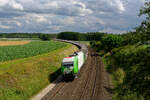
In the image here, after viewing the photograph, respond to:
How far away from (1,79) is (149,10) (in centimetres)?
2239

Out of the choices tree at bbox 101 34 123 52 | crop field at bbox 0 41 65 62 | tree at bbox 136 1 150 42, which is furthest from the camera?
tree at bbox 101 34 123 52

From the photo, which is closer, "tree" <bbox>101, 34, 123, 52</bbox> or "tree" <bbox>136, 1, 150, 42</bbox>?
"tree" <bbox>136, 1, 150, 42</bbox>

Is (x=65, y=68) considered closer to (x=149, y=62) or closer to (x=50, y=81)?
(x=50, y=81)

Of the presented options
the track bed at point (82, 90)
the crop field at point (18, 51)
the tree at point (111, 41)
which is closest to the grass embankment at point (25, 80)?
the track bed at point (82, 90)

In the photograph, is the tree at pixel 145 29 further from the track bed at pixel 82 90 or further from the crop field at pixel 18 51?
the crop field at pixel 18 51

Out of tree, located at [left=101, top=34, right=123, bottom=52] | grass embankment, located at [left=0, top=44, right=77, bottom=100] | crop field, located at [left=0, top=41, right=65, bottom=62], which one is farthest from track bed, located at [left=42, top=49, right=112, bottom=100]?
tree, located at [left=101, top=34, right=123, bottom=52]

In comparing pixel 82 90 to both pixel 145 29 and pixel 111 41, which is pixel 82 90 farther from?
pixel 111 41

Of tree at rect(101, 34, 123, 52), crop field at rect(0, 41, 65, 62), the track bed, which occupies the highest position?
tree at rect(101, 34, 123, 52)

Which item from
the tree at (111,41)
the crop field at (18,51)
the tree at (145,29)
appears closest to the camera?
the tree at (145,29)

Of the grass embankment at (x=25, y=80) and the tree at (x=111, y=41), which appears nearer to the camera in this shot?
the grass embankment at (x=25, y=80)

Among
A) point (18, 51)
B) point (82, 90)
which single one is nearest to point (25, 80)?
point (82, 90)

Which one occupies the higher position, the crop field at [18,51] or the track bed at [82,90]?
the crop field at [18,51]

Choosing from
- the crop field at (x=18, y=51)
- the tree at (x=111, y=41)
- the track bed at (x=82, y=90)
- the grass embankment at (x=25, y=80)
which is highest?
the tree at (x=111, y=41)

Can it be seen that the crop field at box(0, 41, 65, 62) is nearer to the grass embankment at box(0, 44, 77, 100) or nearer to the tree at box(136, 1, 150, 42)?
the grass embankment at box(0, 44, 77, 100)
